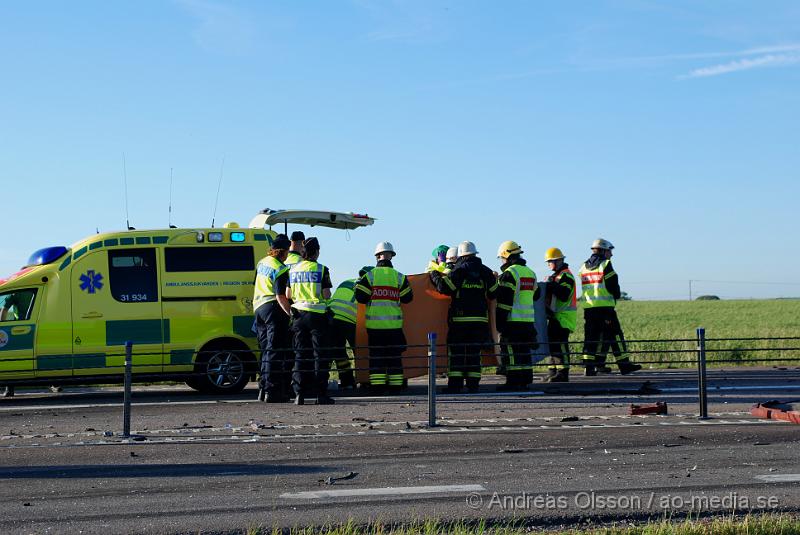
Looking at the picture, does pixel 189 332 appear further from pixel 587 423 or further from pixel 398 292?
pixel 587 423

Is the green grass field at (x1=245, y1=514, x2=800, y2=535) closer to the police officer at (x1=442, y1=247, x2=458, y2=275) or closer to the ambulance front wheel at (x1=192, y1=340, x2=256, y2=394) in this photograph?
the ambulance front wheel at (x1=192, y1=340, x2=256, y2=394)

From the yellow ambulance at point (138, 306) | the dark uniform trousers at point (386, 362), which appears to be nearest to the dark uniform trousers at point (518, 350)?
the dark uniform trousers at point (386, 362)

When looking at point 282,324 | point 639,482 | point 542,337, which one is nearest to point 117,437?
point 282,324

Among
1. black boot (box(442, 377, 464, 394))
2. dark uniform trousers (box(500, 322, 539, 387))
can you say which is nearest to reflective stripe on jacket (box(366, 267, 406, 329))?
black boot (box(442, 377, 464, 394))

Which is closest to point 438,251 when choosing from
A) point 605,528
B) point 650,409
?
point 650,409

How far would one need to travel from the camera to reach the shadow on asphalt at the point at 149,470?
895 centimetres

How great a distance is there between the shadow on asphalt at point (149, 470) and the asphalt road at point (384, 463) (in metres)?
0.02

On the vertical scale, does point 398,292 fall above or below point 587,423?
above

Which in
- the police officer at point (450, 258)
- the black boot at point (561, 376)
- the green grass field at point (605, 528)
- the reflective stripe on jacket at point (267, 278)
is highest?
the police officer at point (450, 258)

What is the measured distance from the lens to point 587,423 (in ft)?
38.7

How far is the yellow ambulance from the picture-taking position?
14820 mm

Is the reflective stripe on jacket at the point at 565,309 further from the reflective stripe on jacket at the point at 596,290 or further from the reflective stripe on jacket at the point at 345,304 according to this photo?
the reflective stripe on jacket at the point at 345,304

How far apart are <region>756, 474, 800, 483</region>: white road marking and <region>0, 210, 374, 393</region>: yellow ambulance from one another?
307 inches

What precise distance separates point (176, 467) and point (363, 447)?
177 cm
